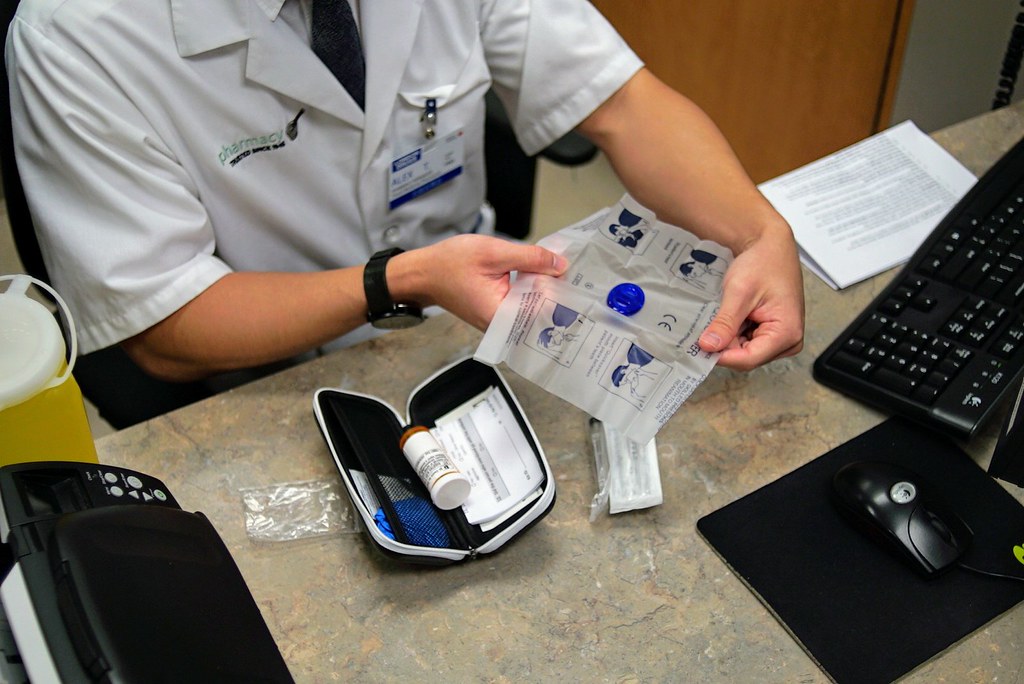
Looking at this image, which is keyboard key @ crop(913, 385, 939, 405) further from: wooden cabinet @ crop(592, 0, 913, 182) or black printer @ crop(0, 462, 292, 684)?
wooden cabinet @ crop(592, 0, 913, 182)

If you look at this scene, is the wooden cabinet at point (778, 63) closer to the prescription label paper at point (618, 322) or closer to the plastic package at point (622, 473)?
the prescription label paper at point (618, 322)

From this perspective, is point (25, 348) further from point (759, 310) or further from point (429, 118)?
point (759, 310)

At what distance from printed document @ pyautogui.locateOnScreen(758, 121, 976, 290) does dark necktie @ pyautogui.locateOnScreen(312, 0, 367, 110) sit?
54cm

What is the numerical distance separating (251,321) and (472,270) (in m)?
0.26

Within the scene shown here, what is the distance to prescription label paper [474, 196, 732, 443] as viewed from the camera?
887 millimetres

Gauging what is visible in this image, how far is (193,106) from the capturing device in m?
1.02

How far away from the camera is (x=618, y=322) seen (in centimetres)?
93

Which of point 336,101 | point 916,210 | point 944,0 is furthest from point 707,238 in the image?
point 944,0

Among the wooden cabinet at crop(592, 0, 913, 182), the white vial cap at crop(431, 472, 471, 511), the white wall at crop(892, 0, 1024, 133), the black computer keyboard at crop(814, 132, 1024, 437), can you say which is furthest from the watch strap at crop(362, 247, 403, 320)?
the wooden cabinet at crop(592, 0, 913, 182)

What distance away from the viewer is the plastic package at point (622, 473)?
0.91 meters

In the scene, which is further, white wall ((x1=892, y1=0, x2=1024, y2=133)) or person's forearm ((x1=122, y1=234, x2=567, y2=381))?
white wall ((x1=892, y1=0, x2=1024, y2=133))

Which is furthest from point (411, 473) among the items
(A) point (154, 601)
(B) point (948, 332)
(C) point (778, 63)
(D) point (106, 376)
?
(C) point (778, 63)

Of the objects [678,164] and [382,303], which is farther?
[678,164]

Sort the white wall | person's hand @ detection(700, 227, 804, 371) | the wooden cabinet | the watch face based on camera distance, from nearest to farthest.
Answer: person's hand @ detection(700, 227, 804, 371), the watch face, the white wall, the wooden cabinet
